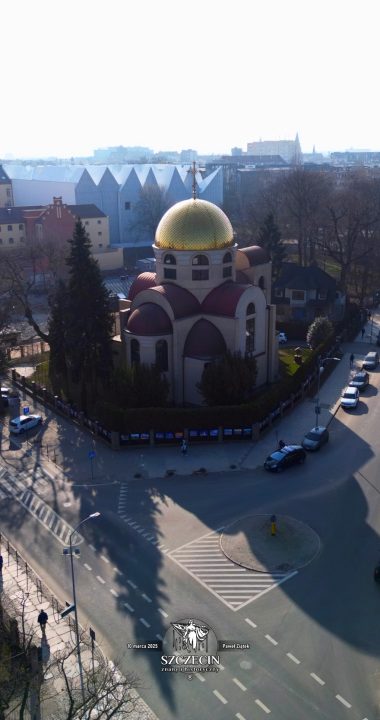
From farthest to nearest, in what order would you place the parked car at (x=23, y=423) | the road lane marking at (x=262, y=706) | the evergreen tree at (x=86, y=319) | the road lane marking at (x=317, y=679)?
the evergreen tree at (x=86, y=319) → the parked car at (x=23, y=423) → the road lane marking at (x=317, y=679) → the road lane marking at (x=262, y=706)

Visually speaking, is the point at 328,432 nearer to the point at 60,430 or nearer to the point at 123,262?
the point at 60,430

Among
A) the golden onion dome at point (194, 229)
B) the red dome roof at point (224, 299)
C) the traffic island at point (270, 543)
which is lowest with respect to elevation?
the traffic island at point (270, 543)

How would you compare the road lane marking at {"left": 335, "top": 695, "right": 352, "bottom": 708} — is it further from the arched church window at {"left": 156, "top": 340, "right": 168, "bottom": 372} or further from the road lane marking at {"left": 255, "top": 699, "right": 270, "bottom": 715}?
the arched church window at {"left": 156, "top": 340, "right": 168, "bottom": 372}

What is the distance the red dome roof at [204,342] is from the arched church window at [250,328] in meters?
2.50

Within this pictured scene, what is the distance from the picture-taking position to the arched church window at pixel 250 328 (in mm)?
47281

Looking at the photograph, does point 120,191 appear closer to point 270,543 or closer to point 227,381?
point 227,381

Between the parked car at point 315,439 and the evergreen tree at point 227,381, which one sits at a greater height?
the evergreen tree at point 227,381

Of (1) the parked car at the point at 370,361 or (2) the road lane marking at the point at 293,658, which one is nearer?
(2) the road lane marking at the point at 293,658

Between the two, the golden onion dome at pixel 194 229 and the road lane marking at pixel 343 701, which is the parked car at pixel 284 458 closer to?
the road lane marking at pixel 343 701

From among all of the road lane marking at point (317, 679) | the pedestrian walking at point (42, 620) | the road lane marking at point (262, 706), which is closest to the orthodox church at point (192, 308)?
the pedestrian walking at point (42, 620)

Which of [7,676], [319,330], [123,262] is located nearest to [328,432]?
[319,330]

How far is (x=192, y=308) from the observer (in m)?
46.7

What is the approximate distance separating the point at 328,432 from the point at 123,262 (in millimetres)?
69392

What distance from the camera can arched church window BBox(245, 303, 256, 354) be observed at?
4728cm
